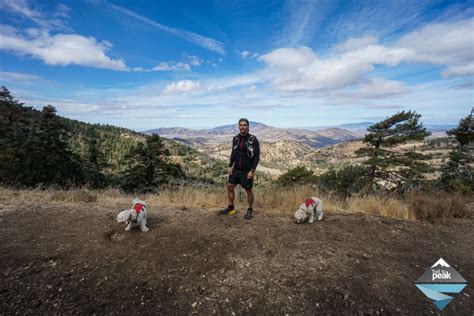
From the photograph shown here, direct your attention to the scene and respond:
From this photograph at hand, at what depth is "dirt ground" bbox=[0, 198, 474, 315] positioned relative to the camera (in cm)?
231

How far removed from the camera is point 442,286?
2.70m

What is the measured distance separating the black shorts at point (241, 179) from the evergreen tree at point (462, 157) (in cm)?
1908

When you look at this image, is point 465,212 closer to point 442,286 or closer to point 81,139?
point 442,286

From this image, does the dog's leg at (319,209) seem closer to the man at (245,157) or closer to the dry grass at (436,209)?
the man at (245,157)

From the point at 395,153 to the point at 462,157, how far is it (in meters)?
5.35

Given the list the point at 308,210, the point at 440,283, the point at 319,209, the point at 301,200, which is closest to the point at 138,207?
the point at 308,210

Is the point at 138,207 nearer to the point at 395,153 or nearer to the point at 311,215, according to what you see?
the point at 311,215

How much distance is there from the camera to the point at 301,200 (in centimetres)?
573

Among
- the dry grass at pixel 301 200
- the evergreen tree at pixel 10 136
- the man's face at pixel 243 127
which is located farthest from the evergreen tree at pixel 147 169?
the man's face at pixel 243 127

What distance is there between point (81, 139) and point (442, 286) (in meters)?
93.5

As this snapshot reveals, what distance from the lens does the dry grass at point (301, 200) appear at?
5020 millimetres

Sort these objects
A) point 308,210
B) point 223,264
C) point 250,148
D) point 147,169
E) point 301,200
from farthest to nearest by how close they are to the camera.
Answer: point 147,169
point 301,200
point 250,148
point 308,210
point 223,264

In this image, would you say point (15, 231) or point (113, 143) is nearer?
point (15, 231)

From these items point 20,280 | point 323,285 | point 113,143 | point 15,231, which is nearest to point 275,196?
point 323,285
